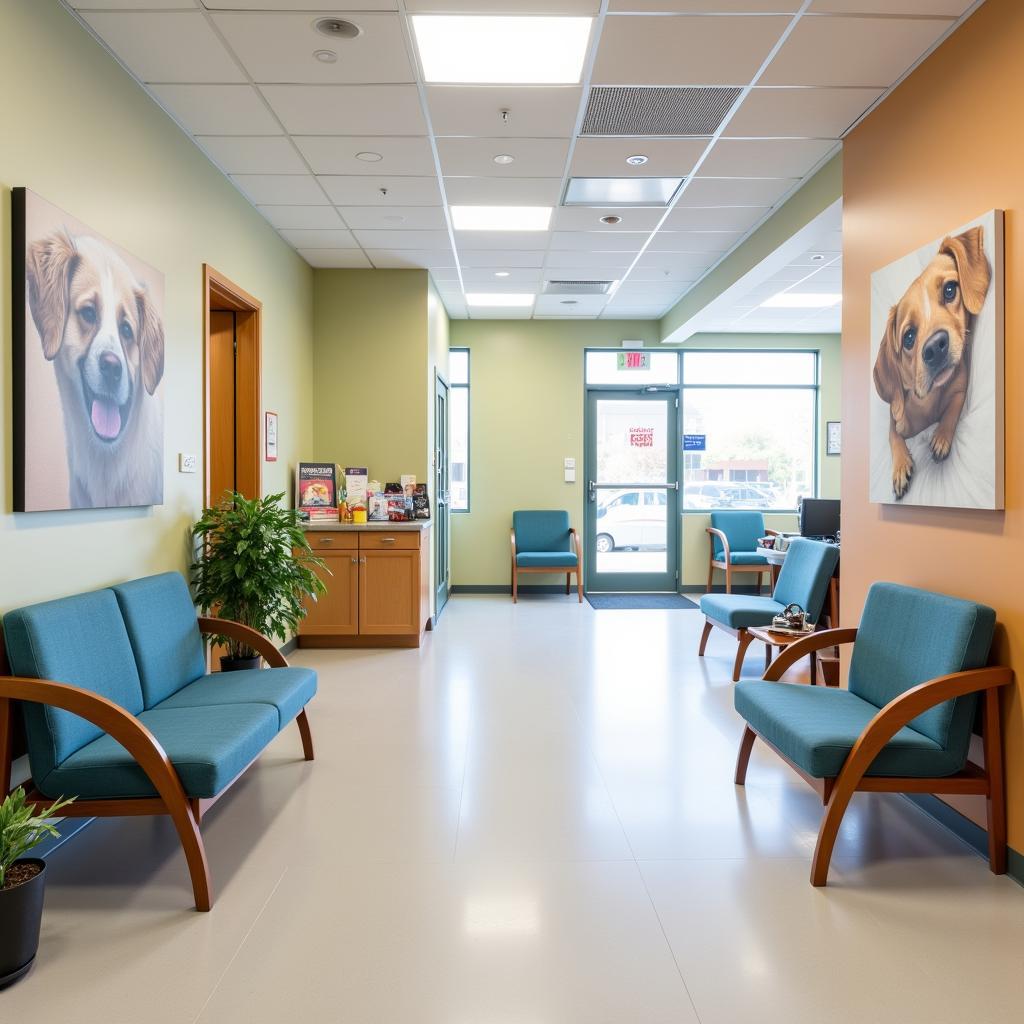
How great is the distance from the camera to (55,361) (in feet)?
8.68

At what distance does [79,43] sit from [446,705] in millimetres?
3451

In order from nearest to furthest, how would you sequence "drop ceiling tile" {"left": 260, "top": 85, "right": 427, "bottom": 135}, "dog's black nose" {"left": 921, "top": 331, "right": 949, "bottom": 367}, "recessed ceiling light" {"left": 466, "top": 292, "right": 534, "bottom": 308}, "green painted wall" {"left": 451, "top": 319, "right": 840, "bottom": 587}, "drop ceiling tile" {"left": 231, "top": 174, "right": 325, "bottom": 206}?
"dog's black nose" {"left": 921, "top": 331, "right": 949, "bottom": 367}
"drop ceiling tile" {"left": 260, "top": 85, "right": 427, "bottom": 135}
"drop ceiling tile" {"left": 231, "top": 174, "right": 325, "bottom": 206}
"recessed ceiling light" {"left": 466, "top": 292, "right": 534, "bottom": 308}
"green painted wall" {"left": 451, "top": 319, "right": 840, "bottom": 587}

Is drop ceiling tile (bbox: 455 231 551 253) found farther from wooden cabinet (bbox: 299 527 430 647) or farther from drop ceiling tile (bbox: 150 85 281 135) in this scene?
wooden cabinet (bbox: 299 527 430 647)

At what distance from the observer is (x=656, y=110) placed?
3.61 m

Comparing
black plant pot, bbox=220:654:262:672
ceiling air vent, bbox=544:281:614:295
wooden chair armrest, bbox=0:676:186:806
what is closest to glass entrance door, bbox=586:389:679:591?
ceiling air vent, bbox=544:281:614:295

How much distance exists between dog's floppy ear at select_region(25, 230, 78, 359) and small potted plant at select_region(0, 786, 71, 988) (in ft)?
4.97

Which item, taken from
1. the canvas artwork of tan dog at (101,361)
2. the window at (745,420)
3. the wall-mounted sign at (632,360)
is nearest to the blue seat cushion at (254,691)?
the canvas artwork of tan dog at (101,361)

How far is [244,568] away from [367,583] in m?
1.88

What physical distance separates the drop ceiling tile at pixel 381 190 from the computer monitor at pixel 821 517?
3630 mm

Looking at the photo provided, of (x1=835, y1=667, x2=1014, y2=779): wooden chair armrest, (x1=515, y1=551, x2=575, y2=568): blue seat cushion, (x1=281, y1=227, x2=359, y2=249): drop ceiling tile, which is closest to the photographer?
Result: (x1=835, y1=667, x2=1014, y2=779): wooden chair armrest

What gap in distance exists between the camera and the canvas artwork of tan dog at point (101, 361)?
264 cm

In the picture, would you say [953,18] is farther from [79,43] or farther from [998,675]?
[79,43]

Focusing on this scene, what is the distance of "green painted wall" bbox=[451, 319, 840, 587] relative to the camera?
8.60 metres

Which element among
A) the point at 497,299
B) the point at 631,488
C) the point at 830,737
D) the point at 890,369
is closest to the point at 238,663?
the point at 830,737
